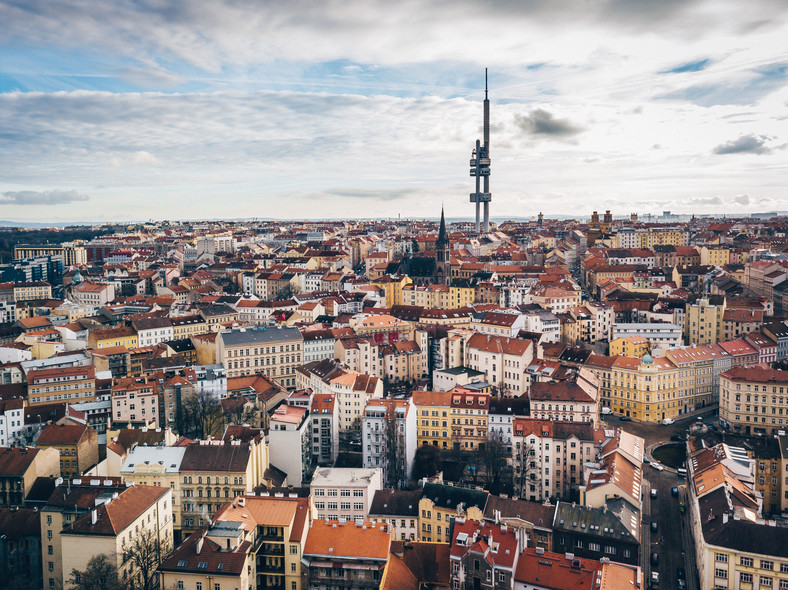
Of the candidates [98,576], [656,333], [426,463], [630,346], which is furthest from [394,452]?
[656,333]

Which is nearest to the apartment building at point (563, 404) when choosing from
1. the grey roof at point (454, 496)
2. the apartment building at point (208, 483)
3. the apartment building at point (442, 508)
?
the grey roof at point (454, 496)

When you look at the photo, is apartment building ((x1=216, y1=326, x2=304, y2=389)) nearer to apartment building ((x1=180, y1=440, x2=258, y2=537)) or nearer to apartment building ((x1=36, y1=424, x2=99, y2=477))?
apartment building ((x1=36, y1=424, x2=99, y2=477))

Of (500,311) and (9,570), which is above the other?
(500,311)

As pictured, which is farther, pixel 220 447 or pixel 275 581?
pixel 220 447

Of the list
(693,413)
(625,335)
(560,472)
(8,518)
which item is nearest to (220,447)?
(8,518)

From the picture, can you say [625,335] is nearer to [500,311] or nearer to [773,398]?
[500,311]

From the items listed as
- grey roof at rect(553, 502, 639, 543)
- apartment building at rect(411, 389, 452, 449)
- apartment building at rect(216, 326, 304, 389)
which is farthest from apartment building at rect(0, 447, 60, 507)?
grey roof at rect(553, 502, 639, 543)
